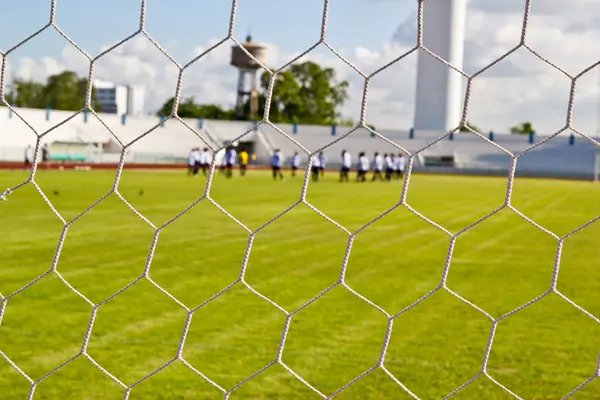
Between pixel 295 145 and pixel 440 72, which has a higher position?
pixel 440 72

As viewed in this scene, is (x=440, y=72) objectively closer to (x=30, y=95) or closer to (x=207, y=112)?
(x=207, y=112)

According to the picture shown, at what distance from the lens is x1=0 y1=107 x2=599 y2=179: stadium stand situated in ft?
139

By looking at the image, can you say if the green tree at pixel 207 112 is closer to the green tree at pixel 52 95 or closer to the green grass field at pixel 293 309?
the green tree at pixel 52 95

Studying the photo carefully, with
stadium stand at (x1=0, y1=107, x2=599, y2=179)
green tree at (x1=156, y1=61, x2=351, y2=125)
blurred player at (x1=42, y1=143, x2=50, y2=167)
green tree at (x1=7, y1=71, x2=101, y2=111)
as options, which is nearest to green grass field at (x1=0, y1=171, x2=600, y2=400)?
green tree at (x1=156, y1=61, x2=351, y2=125)

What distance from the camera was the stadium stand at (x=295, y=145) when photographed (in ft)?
139

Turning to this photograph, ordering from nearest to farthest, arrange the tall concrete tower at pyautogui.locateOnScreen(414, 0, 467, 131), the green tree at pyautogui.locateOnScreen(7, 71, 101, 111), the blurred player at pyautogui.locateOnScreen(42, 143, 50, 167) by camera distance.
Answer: the blurred player at pyautogui.locateOnScreen(42, 143, 50, 167), the green tree at pyautogui.locateOnScreen(7, 71, 101, 111), the tall concrete tower at pyautogui.locateOnScreen(414, 0, 467, 131)

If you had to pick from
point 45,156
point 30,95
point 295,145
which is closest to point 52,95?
Answer: point 30,95

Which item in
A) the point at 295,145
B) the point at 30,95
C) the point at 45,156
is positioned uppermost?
the point at 30,95

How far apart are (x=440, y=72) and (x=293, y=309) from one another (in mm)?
58808

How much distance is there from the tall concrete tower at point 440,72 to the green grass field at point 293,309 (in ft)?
152

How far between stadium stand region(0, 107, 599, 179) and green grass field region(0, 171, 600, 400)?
107 feet

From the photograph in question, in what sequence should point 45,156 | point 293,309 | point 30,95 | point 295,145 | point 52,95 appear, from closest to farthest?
point 293,309 < point 45,156 < point 295,145 < point 30,95 < point 52,95

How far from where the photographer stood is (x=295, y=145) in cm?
4719

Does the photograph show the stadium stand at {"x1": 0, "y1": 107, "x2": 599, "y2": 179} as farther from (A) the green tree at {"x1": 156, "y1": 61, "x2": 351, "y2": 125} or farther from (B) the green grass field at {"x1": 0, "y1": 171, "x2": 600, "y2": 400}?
(B) the green grass field at {"x1": 0, "y1": 171, "x2": 600, "y2": 400}
